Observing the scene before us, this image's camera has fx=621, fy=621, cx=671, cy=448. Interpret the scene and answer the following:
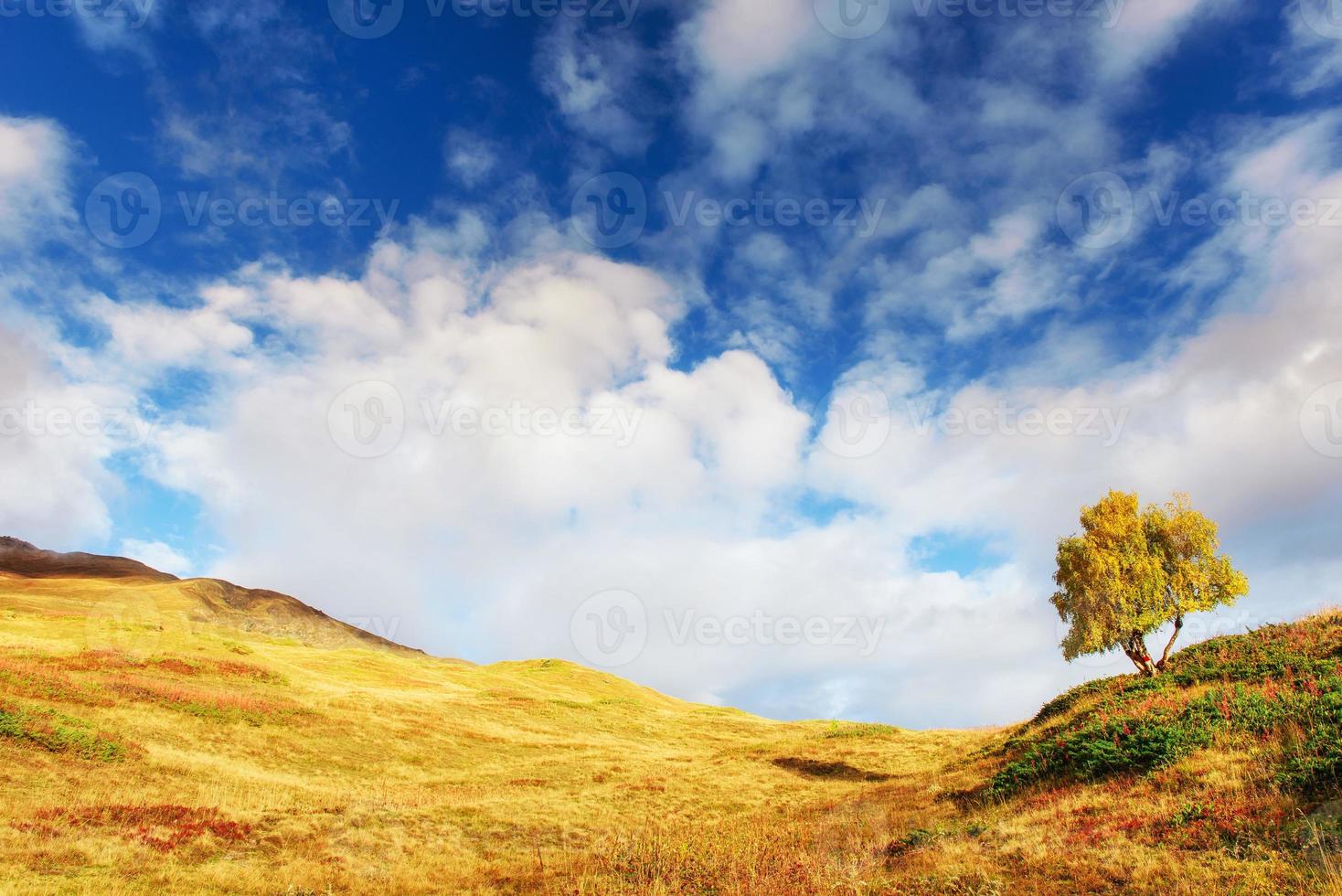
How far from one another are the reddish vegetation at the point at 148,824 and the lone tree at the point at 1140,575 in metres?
39.8

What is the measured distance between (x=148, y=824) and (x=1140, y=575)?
43413mm

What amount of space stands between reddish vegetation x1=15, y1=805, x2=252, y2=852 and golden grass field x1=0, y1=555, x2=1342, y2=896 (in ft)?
0.33

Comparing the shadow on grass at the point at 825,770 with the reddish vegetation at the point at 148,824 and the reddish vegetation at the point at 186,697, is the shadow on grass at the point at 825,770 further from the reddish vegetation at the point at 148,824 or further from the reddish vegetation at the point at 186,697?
the reddish vegetation at the point at 186,697

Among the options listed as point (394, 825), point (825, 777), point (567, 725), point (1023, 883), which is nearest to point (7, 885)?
point (394, 825)

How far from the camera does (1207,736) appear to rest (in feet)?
51.8

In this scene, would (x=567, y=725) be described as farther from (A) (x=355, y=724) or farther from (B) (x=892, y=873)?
(B) (x=892, y=873)

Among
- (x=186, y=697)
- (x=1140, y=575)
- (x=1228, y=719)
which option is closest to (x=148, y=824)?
(x=186, y=697)

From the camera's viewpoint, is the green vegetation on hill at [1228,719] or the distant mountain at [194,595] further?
the distant mountain at [194,595]

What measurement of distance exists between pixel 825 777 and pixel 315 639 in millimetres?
110428

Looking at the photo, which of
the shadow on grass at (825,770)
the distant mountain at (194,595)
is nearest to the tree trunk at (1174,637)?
the shadow on grass at (825,770)

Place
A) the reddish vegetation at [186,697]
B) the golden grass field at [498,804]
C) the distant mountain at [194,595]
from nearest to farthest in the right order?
1. the golden grass field at [498,804]
2. the reddish vegetation at [186,697]
3. the distant mountain at [194,595]

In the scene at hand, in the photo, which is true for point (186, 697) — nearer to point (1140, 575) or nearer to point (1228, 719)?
point (1228, 719)

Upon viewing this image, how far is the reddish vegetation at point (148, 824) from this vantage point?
1652 cm

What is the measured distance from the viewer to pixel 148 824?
18.1 m
